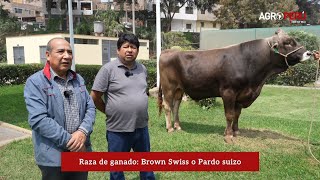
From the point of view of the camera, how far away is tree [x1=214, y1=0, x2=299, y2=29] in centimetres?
3693

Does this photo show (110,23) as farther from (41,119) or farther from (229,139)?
A: (41,119)

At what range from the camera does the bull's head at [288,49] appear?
19.6 feet

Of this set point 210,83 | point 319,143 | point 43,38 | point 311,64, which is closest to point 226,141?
point 210,83

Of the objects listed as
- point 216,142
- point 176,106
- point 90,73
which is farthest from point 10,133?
point 90,73

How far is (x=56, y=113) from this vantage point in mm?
2855

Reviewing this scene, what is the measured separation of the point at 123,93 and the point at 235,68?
Result: 3062mm

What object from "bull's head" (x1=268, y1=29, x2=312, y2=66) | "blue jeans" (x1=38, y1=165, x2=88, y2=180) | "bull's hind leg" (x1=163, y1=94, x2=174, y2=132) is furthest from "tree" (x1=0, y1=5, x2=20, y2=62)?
"blue jeans" (x1=38, y1=165, x2=88, y2=180)

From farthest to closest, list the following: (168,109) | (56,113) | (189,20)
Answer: (189,20), (168,109), (56,113)

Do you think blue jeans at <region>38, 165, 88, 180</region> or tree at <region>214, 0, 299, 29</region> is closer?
blue jeans at <region>38, 165, 88, 180</region>

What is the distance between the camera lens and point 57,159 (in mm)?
2846

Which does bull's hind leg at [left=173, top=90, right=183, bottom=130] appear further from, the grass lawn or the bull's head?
the bull's head

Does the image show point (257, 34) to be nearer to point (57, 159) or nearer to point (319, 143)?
point (319, 143)

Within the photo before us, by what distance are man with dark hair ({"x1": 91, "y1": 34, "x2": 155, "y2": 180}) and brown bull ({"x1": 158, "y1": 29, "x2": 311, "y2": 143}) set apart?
2.85 metres
